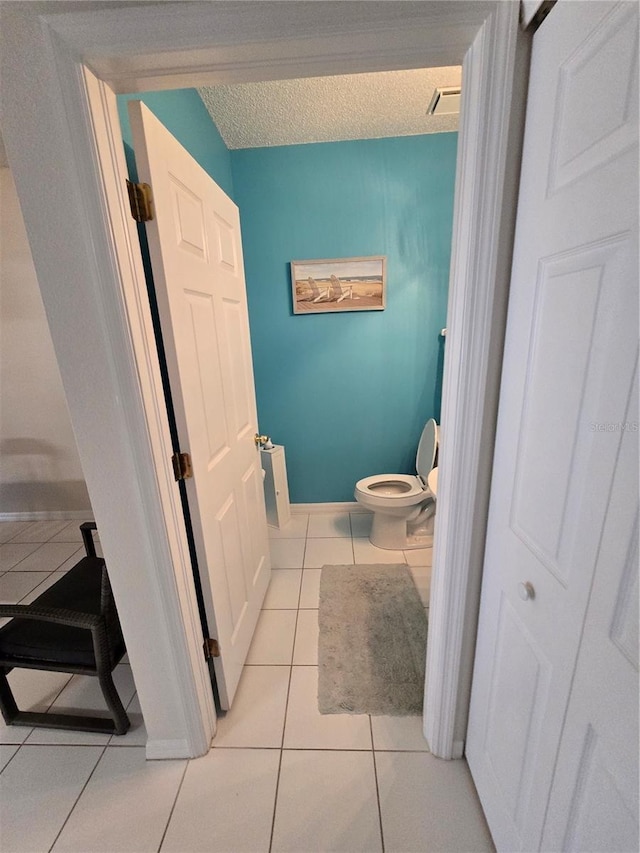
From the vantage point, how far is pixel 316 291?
2.35 metres

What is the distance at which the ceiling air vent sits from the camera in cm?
158

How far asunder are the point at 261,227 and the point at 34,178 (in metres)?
1.74

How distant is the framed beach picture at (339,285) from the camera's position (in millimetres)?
2293

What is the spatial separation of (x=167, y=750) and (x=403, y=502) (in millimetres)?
1585

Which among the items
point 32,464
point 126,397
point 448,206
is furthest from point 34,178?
point 32,464

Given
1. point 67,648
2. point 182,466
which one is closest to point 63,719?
point 67,648

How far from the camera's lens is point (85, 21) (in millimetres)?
673

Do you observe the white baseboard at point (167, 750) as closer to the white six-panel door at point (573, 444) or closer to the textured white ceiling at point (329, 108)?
the white six-panel door at point (573, 444)

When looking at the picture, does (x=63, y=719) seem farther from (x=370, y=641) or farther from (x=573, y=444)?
(x=573, y=444)

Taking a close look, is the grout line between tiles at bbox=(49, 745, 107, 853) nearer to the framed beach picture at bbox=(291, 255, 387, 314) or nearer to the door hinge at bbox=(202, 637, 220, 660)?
the door hinge at bbox=(202, 637, 220, 660)

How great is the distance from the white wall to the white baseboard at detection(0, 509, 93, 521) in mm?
26

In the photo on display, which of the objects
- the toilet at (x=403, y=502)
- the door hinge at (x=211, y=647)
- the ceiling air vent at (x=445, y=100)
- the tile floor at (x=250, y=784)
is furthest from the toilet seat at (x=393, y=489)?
the ceiling air vent at (x=445, y=100)

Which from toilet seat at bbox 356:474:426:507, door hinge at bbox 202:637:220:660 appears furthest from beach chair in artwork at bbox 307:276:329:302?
door hinge at bbox 202:637:220:660

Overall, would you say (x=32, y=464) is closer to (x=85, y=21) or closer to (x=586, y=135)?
(x=85, y=21)
